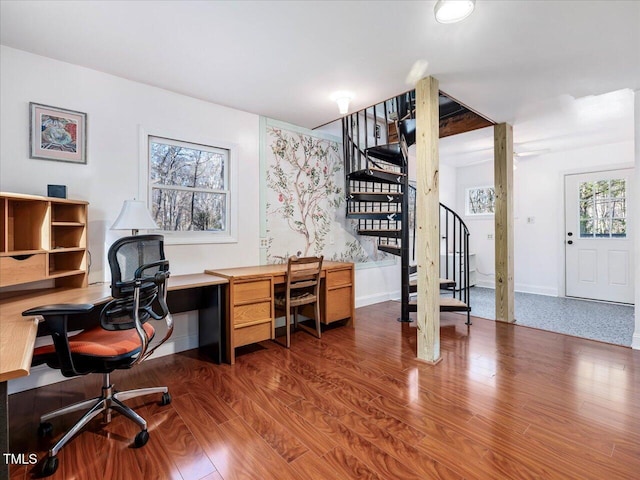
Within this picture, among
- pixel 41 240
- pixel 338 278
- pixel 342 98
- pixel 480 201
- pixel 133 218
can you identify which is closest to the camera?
pixel 41 240

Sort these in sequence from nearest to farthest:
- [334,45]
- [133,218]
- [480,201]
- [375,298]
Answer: [334,45] → [133,218] → [375,298] → [480,201]

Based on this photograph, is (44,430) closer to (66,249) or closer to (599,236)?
(66,249)

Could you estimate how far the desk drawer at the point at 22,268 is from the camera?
185cm

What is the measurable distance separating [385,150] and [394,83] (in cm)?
104

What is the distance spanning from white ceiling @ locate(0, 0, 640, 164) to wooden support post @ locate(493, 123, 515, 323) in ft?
2.40

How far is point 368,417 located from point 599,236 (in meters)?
5.17

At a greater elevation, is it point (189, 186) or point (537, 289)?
point (189, 186)

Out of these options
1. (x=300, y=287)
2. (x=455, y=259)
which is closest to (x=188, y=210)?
(x=300, y=287)

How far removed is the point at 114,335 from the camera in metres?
1.88

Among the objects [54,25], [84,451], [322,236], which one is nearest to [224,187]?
[322,236]

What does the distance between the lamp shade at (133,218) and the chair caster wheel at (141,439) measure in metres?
1.35

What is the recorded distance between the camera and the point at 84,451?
1.63 m

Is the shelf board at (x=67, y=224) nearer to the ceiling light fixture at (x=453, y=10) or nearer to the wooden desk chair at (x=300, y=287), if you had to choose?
the wooden desk chair at (x=300, y=287)

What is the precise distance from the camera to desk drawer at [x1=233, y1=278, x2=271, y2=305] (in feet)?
9.02
